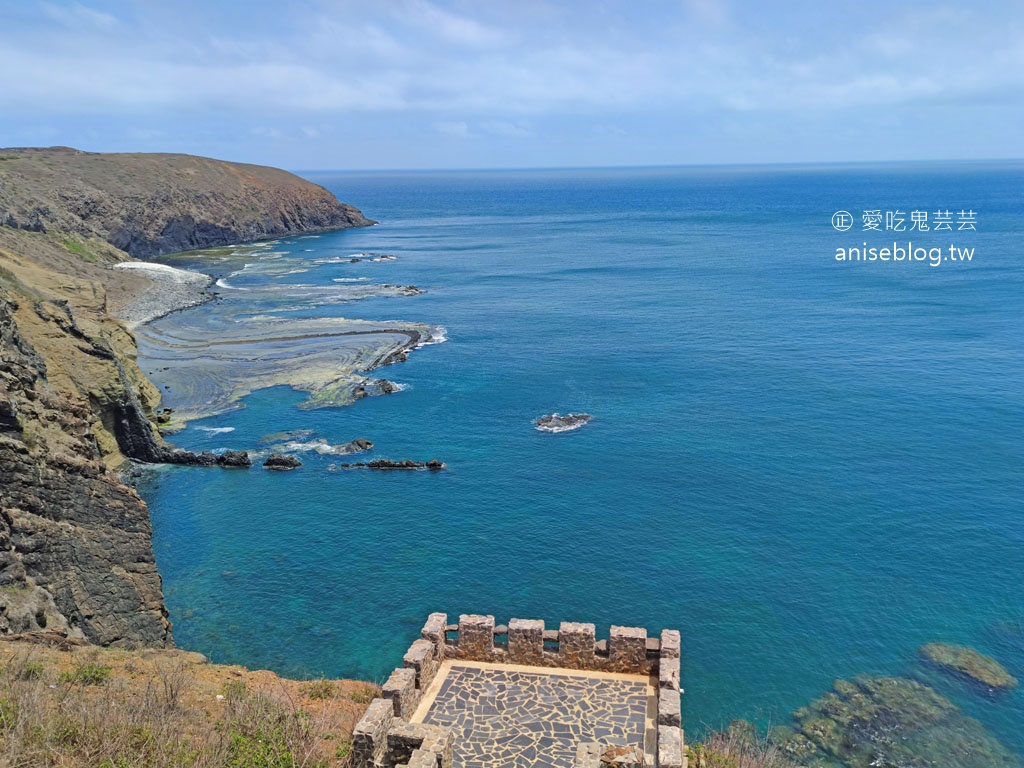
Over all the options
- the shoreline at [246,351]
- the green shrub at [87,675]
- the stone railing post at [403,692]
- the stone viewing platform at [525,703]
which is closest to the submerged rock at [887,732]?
the stone viewing platform at [525,703]

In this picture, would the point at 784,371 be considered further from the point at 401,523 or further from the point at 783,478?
the point at 401,523

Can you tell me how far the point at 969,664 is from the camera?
36.7 metres

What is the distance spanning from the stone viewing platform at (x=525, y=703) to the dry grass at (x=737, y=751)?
1448 mm

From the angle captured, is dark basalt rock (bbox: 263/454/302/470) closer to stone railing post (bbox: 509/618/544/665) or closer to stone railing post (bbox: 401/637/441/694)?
stone railing post (bbox: 401/637/441/694)

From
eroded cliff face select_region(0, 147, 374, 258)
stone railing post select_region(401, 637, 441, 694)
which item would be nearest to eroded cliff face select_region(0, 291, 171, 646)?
stone railing post select_region(401, 637, 441, 694)

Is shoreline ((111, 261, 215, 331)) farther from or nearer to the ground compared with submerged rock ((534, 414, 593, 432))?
farther from the ground

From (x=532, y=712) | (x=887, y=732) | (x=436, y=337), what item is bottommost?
(x=887, y=732)

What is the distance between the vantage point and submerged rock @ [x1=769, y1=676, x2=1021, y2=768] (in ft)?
103

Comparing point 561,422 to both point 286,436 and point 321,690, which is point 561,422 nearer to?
point 286,436

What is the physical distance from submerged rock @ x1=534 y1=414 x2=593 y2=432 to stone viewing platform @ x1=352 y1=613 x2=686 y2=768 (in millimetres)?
36362

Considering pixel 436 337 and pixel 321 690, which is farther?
pixel 436 337

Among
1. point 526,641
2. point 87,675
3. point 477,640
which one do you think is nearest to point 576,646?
point 526,641

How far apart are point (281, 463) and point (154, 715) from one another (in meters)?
37.3

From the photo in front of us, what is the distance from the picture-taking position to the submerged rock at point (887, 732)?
3130 centimetres
